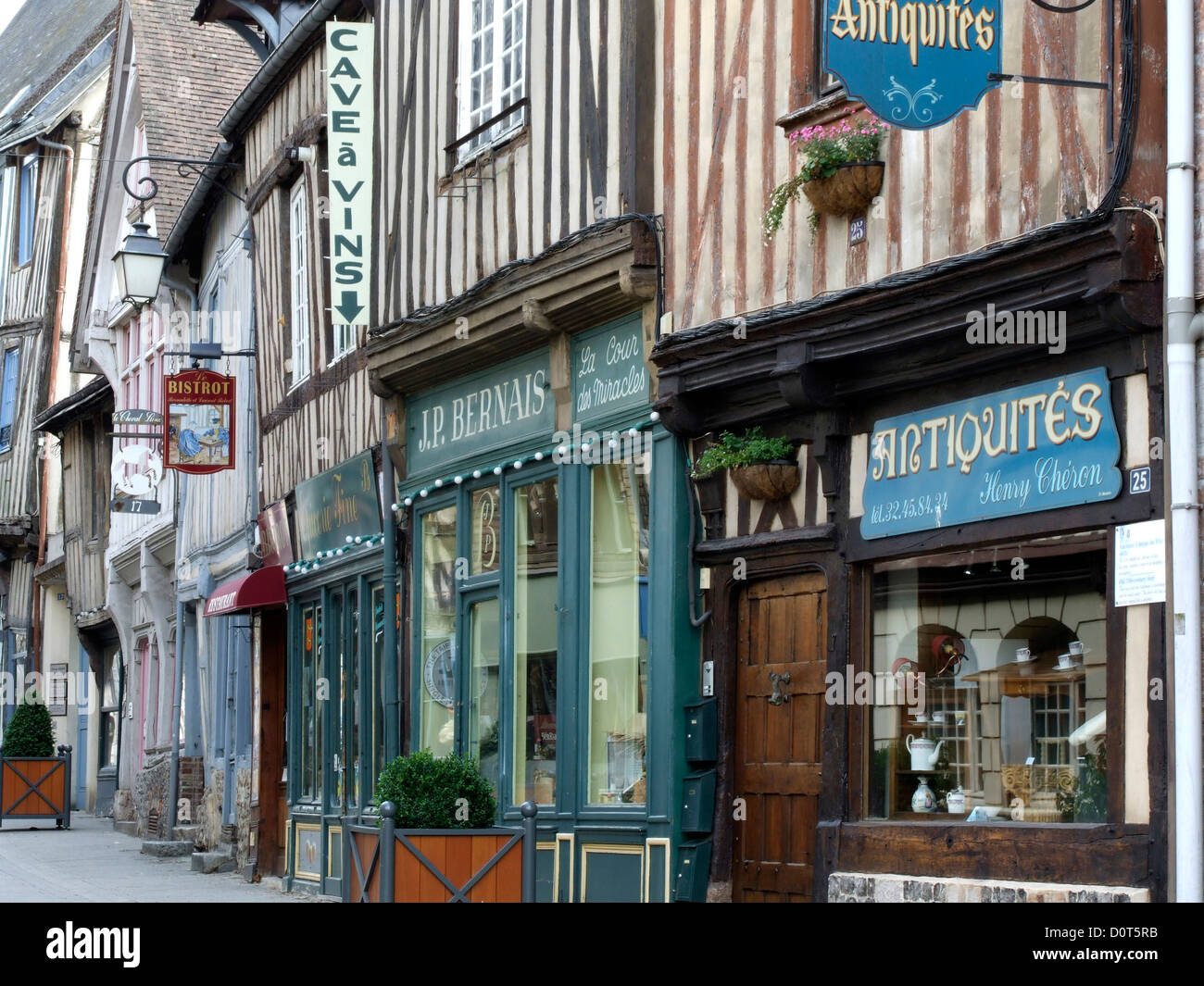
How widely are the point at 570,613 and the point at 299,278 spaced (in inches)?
251

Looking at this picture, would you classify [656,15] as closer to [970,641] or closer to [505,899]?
[970,641]

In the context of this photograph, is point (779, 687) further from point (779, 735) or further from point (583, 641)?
point (583, 641)

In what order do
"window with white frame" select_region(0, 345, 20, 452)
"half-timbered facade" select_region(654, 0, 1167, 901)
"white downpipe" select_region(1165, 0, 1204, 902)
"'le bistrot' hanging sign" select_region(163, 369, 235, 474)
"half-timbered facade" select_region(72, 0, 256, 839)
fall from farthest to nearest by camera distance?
"window with white frame" select_region(0, 345, 20, 452)
"half-timbered facade" select_region(72, 0, 256, 839)
"'le bistrot' hanging sign" select_region(163, 369, 235, 474)
"half-timbered facade" select_region(654, 0, 1167, 901)
"white downpipe" select_region(1165, 0, 1204, 902)

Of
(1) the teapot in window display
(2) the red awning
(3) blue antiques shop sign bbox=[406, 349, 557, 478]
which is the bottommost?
(1) the teapot in window display

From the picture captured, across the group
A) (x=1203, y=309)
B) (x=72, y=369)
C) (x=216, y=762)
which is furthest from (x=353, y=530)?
(x=72, y=369)

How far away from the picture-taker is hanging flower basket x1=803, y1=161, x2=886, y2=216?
8.73 metres

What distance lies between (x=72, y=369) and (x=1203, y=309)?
22.9 meters

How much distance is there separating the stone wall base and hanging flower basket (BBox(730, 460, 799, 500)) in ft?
6.19

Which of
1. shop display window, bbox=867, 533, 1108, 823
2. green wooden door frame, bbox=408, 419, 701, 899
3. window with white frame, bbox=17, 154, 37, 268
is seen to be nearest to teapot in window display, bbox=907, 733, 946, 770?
shop display window, bbox=867, 533, 1108, 823

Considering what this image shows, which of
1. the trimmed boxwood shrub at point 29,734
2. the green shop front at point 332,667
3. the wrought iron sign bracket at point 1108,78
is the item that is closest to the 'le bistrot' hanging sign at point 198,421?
the green shop front at point 332,667

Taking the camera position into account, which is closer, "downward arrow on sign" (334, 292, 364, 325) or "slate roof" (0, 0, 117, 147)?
"downward arrow on sign" (334, 292, 364, 325)

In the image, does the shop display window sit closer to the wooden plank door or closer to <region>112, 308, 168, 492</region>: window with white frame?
the wooden plank door

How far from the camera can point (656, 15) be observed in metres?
10.8
